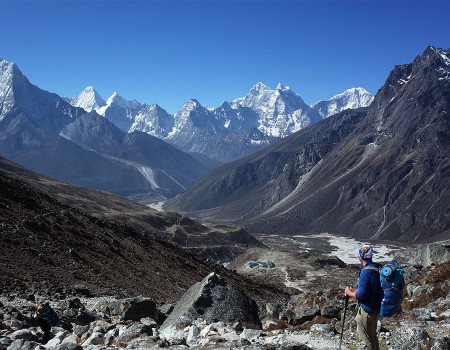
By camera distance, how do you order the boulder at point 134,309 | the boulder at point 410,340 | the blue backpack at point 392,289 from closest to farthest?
the blue backpack at point 392,289
the boulder at point 410,340
the boulder at point 134,309

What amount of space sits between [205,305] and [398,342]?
10.4 metres

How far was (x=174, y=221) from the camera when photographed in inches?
6634

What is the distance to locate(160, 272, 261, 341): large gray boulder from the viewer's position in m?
20.8

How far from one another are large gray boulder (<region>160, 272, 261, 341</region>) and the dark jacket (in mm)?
9233

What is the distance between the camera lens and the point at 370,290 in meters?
11.8

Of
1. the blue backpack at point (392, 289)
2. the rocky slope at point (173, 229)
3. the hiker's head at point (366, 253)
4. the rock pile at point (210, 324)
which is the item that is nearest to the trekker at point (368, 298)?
the hiker's head at point (366, 253)

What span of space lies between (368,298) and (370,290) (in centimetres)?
22

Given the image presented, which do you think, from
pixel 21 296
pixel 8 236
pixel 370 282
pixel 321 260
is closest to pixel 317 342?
pixel 370 282

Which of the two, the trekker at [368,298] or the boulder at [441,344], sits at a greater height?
the trekker at [368,298]

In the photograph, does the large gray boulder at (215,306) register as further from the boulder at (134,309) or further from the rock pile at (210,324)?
the boulder at (134,309)

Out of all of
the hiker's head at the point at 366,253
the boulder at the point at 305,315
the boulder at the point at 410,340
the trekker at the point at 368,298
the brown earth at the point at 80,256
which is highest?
the hiker's head at the point at 366,253

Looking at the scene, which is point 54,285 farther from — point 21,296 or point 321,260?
point 321,260

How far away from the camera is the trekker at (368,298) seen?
11.8m

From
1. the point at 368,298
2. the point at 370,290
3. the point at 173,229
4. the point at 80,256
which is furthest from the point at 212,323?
the point at 173,229
